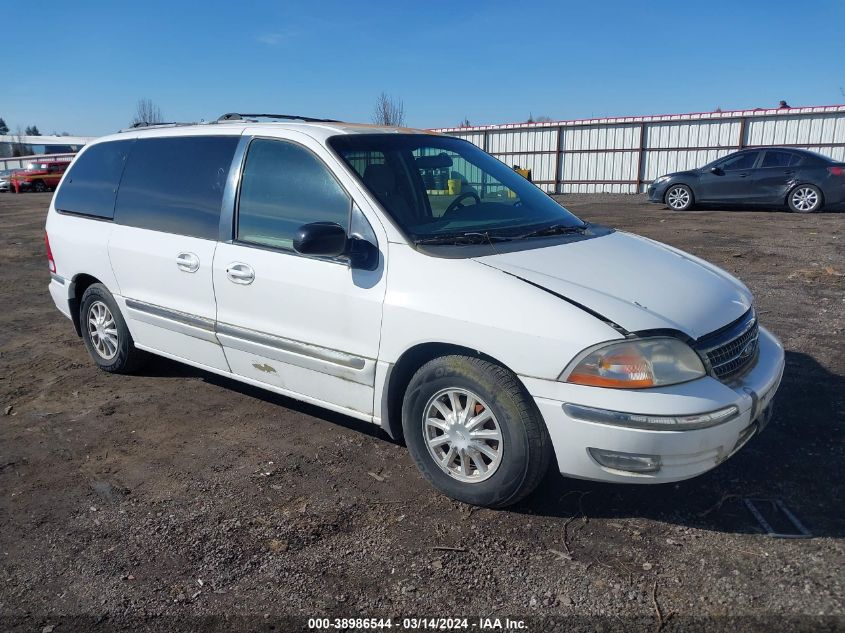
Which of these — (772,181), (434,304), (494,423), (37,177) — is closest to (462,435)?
(494,423)

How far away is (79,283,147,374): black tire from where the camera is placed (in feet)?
16.8

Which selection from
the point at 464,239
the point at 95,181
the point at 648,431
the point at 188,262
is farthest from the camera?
the point at 95,181

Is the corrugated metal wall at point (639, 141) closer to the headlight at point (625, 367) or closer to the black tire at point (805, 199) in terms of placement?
the black tire at point (805, 199)

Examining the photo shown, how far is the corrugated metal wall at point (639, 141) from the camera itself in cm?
2347

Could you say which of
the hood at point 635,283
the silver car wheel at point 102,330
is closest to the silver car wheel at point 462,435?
the hood at point 635,283

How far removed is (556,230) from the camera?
4.05 metres

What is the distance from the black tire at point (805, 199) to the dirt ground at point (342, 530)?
12.4 meters

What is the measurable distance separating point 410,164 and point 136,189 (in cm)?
209

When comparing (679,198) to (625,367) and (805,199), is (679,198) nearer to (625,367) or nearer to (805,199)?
(805,199)

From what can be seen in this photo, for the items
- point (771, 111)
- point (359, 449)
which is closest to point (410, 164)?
point (359, 449)

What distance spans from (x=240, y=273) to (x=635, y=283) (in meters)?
2.20

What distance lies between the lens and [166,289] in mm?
4555

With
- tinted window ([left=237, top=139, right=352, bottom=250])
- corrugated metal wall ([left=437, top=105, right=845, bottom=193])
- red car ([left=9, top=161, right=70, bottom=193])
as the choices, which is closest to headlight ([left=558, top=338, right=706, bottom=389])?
tinted window ([left=237, top=139, right=352, bottom=250])

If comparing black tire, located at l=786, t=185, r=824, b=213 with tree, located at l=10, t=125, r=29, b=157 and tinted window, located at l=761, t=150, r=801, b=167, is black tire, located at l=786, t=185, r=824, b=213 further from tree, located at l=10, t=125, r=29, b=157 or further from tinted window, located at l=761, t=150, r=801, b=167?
tree, located at l=10, t=125, r=29, b=157
